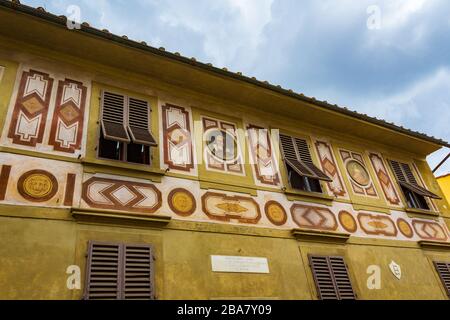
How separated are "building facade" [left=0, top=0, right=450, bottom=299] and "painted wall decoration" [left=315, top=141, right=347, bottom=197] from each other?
0.04 metres

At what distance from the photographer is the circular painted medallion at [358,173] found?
9516 mm

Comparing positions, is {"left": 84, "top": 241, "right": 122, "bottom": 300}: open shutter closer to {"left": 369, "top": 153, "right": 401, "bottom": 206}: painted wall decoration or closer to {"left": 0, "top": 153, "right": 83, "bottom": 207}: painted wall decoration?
{"left": 0, "top": 153, "right": 83, "bottom": 207}: painted wall decoration

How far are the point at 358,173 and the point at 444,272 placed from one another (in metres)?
3.25

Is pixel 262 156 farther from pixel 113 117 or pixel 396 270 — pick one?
pixel 396 270

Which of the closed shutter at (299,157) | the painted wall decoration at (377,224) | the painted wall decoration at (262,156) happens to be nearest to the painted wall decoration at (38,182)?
the painted wall decoration at (262,156)

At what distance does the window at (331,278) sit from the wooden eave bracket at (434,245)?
309 centimetres

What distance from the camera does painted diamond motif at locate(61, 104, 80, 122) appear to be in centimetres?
633

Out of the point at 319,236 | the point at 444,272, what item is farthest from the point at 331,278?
the point at 444,272

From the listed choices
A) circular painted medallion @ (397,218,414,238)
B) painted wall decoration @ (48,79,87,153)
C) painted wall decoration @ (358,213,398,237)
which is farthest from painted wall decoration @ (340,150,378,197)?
painted wall decoration @ (48,79,87,153)

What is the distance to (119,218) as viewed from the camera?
5535mm

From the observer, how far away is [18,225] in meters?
4.89

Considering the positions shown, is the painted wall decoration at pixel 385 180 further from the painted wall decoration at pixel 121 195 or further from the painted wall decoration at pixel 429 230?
the painted wall decoration at pixel 121 195
